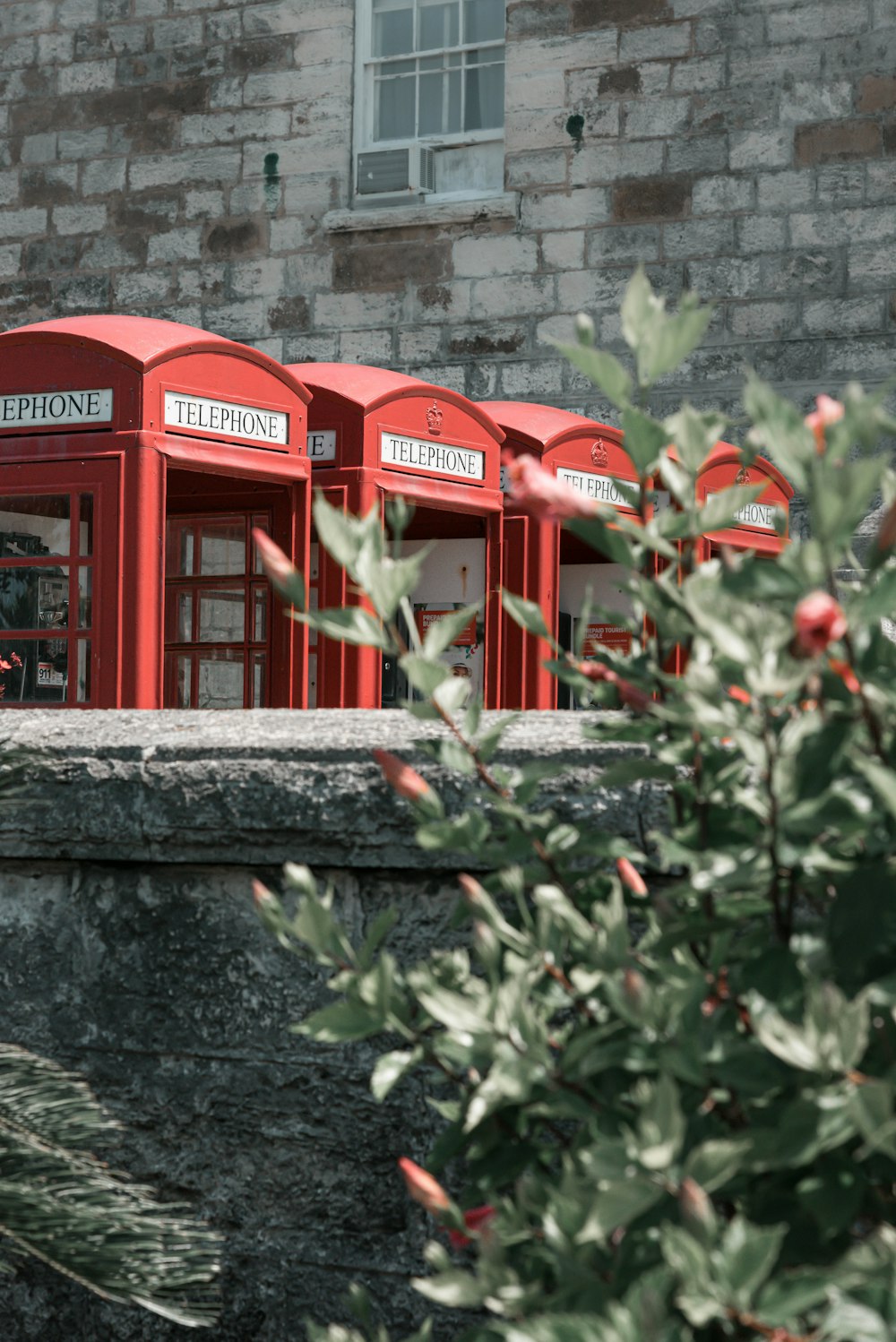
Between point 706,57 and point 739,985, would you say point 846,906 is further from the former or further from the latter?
point 706,57

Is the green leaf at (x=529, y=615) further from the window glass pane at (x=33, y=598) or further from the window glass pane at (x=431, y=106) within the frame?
the window glass pane at (x=431, y=106)

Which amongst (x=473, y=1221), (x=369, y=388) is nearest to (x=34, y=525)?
(x=369, y=388)

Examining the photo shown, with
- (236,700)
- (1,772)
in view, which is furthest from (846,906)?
(236,700)

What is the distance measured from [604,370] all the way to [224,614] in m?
5.70

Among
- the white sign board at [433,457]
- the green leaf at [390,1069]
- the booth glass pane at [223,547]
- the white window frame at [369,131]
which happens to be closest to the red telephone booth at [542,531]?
the white sign board at [433,457]

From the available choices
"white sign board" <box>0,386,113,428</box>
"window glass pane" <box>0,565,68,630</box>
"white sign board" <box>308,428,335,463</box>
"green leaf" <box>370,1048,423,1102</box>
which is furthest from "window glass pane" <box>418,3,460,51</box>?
"green leaf" <box>370,1048,423,1102</box>

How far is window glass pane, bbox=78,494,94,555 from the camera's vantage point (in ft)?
18.6

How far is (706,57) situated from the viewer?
11.0m

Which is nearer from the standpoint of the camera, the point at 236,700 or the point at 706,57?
the point at 236,700

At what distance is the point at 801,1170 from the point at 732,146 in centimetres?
1063

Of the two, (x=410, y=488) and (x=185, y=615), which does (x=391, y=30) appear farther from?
(x=185, y=615)

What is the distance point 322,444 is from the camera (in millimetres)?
6906

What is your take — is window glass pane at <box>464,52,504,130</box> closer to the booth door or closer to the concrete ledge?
the booth door

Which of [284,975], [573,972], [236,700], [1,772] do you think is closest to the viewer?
[573,972]
